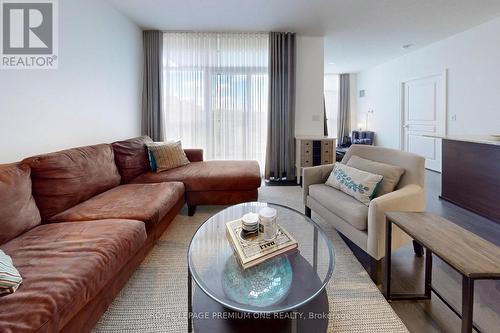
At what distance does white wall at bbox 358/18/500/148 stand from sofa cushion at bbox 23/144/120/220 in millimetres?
5439

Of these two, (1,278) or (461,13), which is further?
(461,13)

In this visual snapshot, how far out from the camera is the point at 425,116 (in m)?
5.74

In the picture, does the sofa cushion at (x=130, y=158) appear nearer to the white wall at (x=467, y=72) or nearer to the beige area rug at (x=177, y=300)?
the beige area rug at (x=177, y=300)

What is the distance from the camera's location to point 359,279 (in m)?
1.85

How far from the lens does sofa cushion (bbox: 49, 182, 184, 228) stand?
1907 millimetres

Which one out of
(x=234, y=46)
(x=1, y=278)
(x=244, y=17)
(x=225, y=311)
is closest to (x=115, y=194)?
(x=1, y=278)

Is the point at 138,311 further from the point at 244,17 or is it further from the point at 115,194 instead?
the point at 244,17

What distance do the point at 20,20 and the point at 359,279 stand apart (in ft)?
11.2

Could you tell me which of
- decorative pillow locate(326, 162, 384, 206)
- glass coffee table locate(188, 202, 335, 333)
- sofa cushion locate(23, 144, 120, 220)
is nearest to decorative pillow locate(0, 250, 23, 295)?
glass coffee table locate(188, 202, 335, 333)

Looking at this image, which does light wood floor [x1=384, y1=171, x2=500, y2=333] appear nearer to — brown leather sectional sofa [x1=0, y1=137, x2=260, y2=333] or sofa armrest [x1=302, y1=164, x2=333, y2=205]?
sofa armrest [x1=302, y1=164, x2=333, y2=205]

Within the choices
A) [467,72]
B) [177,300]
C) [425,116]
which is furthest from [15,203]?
[425,116]

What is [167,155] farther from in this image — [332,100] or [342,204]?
[332,100]

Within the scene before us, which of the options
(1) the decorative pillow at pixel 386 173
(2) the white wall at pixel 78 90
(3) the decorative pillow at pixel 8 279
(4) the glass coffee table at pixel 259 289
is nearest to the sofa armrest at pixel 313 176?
(1) the decorative pillow at pixel 386 173

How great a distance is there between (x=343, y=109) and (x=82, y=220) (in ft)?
26.5
